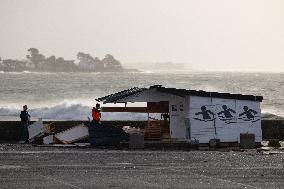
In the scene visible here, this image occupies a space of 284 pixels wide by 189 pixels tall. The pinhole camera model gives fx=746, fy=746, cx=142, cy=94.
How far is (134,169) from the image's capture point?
88.2 feet

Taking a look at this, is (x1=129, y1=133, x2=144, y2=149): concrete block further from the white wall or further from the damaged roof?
the white wall

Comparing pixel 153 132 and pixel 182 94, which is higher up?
pixel 182 94

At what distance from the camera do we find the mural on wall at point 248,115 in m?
37.9

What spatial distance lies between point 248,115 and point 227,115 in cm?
111

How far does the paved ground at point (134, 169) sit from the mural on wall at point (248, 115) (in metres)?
4.13

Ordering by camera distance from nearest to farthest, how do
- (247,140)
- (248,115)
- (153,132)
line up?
(247,140), (248,115), (153,132)

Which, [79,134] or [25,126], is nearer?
[79,134]

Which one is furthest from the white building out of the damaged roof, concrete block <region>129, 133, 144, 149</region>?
concrete block <region>129, 133, 144, 149</region>

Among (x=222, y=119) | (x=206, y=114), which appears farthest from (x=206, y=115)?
(x=222, y=119)

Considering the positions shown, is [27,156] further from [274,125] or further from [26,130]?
[274,125]

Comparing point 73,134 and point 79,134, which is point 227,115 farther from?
point 73,134

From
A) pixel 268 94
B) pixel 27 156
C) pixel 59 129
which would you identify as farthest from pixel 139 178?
pixel 268 94

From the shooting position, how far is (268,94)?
14838cm

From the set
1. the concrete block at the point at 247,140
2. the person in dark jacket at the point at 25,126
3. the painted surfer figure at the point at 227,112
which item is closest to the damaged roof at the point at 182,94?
the painted surfer figure at the point at 227,112
